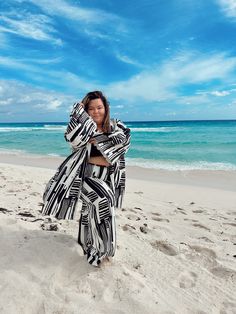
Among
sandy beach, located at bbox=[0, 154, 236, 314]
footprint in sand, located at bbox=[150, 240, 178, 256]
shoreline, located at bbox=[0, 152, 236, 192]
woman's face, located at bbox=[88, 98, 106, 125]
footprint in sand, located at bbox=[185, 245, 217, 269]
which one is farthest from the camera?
shoreline, located at bbox=[0, 152, 236, 192]

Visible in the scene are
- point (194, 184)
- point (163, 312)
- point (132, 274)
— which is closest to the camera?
point (163, 312)

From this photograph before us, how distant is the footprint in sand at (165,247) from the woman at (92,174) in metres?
0.94

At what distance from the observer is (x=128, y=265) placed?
129 inches

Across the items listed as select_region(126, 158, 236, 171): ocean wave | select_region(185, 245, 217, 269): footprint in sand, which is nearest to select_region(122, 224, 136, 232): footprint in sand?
select_region(185, 245, 217, 269): footprint in sand

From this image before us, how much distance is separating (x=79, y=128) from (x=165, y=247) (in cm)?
197

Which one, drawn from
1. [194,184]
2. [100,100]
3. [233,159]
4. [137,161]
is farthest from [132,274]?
[233,159]

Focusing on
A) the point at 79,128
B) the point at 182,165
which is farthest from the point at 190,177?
the point at 79,128

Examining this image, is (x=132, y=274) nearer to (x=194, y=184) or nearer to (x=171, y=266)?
(x=171, y=266)

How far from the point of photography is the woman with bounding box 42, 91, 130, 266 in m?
3.02

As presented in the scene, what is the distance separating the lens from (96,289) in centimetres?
275

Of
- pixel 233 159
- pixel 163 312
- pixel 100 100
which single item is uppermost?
pixel 100 100

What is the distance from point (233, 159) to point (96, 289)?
1204 centimetres

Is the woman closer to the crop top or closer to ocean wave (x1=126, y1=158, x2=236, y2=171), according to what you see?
the crop top

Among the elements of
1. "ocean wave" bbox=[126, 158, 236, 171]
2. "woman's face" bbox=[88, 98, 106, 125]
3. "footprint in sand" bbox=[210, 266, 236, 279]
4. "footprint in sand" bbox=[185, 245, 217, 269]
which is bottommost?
"footprint in sand" bbox=[210, 266, 236, 279]
